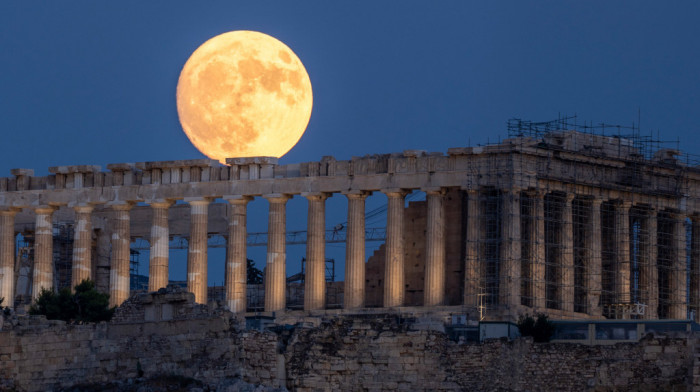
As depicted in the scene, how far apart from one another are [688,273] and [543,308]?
11732mm

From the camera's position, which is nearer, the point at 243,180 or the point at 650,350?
the point at 650,350

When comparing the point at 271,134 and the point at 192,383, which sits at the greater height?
the point at 271,134

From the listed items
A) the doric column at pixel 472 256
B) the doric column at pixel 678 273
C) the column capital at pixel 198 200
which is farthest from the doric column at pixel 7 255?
the doric column at pixel 678 273

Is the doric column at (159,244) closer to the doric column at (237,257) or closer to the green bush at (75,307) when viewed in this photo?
the doric column at (237,257)

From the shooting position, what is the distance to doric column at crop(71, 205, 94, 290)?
10531 centimetres

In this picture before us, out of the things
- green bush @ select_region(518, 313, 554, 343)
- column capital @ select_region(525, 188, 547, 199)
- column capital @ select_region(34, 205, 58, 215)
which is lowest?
green bush @ select_region(518, 313, 554, 343)

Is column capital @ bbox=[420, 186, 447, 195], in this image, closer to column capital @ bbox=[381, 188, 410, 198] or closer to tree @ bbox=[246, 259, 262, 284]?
column capital @ bbox=[381, 188, 410, 198]

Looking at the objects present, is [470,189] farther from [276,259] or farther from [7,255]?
[7,255]

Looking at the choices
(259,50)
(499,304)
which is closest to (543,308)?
(499,304)

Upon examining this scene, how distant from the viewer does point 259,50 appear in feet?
361

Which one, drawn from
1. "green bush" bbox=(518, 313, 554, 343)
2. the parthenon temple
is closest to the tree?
the parthenon temple

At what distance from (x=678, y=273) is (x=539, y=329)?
80.7 feet

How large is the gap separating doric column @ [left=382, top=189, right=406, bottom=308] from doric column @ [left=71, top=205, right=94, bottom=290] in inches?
694

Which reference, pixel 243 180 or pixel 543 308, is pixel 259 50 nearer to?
pixel 243 180
